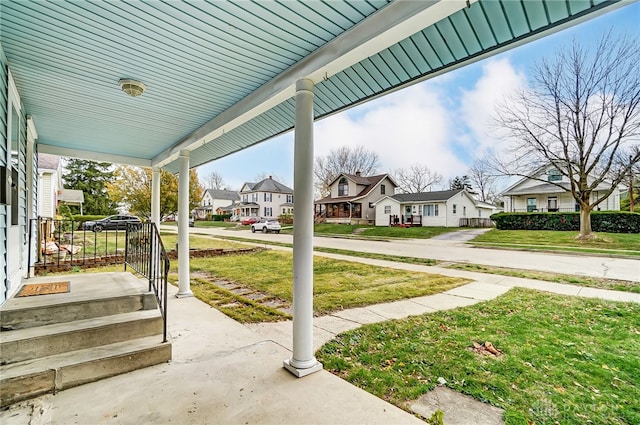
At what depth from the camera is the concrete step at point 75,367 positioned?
2330mm

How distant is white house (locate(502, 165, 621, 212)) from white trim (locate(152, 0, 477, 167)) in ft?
81.3

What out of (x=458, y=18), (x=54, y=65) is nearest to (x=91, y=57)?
(x=54, y=65)

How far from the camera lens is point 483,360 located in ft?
10.1

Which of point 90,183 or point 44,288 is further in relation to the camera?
point 90,183

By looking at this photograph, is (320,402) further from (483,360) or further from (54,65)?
(54,65)

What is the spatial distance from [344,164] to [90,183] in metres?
25.5

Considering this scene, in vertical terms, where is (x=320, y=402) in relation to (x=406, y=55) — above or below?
below

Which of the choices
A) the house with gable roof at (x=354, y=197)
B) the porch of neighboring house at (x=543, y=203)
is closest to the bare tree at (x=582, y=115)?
the porch of neighboring house at (x=543, y=203)

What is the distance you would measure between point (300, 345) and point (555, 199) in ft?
94.0

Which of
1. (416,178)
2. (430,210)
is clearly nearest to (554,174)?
(430,210)

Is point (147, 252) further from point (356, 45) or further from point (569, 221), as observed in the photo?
point (569, 221)

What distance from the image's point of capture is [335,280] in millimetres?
7023

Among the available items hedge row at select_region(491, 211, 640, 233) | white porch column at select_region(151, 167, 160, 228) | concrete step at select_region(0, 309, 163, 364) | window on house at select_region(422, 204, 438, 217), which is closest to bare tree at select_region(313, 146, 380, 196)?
window on house at select_region(422, 204, 438, 217)

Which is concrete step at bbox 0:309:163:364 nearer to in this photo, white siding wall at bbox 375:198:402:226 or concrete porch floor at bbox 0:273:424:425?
concrete porch floor at bbox 0:273:424:425
